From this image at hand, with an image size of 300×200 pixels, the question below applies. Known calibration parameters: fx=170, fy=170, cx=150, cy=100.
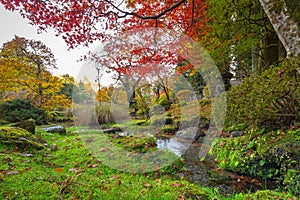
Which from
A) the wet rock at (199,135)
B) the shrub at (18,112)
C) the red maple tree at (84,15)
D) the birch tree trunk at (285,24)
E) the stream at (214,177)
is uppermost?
the red maple tree at (84,15)

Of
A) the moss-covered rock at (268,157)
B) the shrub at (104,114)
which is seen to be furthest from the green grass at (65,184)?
the shrub at (104,114)

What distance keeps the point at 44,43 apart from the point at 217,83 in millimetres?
10031

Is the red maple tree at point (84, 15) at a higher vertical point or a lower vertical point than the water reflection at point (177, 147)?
higher

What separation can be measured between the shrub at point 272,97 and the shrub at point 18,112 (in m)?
7.88

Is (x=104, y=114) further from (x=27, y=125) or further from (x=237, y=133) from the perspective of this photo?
(x=237, y=133)

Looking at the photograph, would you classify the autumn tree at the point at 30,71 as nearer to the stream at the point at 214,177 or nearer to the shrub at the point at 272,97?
the stream at the point at 214,177

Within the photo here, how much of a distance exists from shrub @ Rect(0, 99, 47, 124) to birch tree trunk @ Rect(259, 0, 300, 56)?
8433mm

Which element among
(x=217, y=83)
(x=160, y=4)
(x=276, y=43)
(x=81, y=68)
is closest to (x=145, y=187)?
(x=276, y=43)

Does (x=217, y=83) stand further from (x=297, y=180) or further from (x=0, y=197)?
(x=0, y=197)

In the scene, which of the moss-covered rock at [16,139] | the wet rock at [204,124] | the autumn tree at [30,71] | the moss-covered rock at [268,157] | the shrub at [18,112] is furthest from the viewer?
the autumn tree at [30,71]

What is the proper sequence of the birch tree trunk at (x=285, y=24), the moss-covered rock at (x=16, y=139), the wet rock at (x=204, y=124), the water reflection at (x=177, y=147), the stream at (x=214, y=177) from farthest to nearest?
the wet rock at (x=204, y=124), the water reflection at (x=177, y=147), the moss-covered rock at (x=16, y=139), the stream at (x=214, y=177), the birch tree trunk at (x=285, y=24)

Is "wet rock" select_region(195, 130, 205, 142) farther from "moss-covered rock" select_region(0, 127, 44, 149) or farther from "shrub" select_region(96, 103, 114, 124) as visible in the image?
"shrub" select_region(96, 103, 114, 124)

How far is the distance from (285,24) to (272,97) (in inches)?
38.0

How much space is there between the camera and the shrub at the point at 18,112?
6695 millimetres
